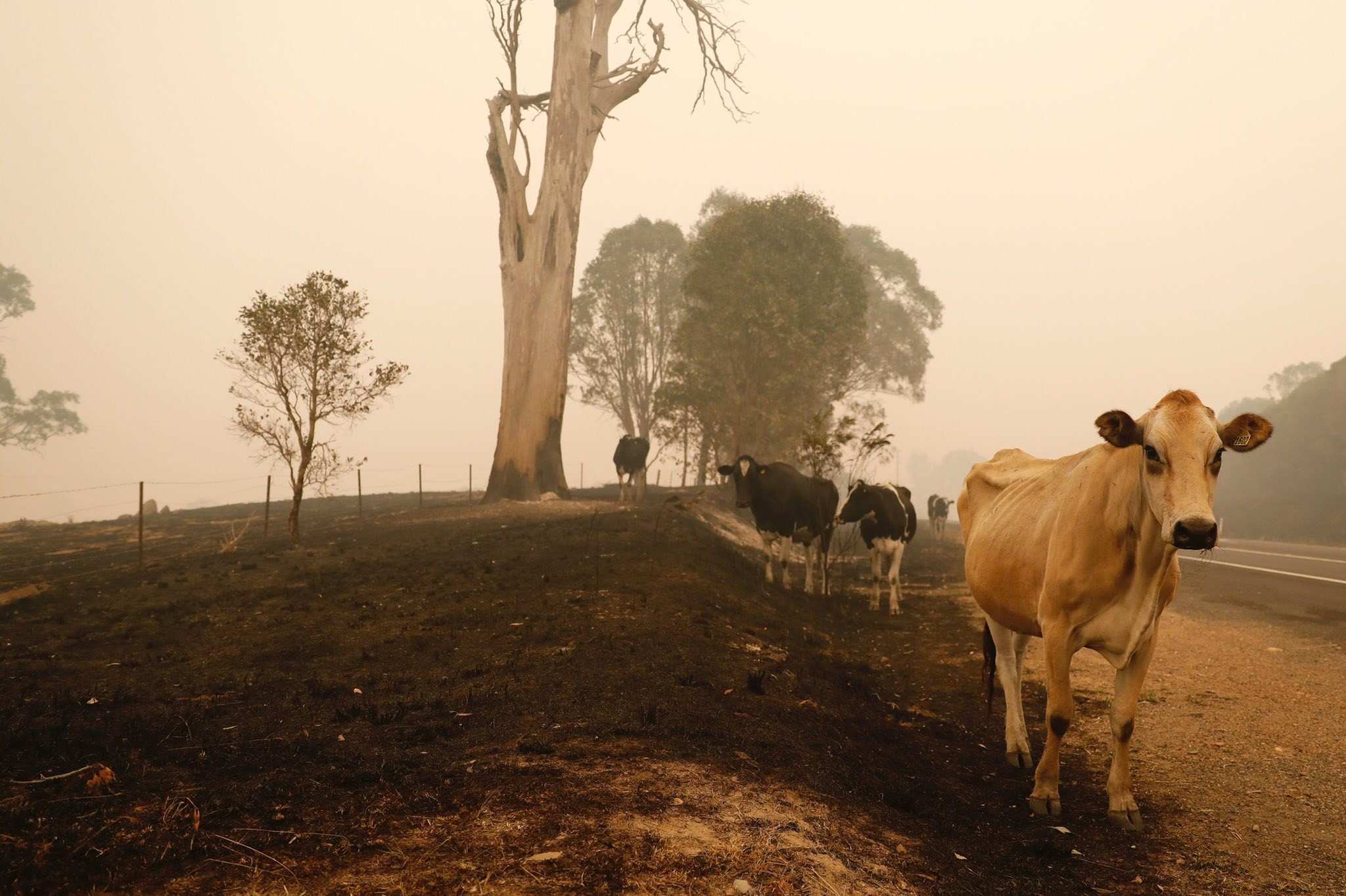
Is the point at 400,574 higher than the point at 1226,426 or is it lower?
lower

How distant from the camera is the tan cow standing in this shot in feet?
13.5

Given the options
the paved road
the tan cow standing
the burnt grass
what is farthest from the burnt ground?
the paved road

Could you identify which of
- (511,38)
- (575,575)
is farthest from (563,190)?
(575,575)

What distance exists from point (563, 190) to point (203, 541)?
13798mm

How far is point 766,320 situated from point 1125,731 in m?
23.6

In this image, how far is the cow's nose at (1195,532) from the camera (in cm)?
381

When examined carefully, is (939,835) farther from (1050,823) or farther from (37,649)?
(37,649)

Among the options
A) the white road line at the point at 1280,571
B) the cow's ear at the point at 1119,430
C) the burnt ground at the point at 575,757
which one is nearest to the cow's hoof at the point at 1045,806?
the burnt ground at the point at 575,757

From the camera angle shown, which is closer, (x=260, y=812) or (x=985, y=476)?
(x=260, y=812)

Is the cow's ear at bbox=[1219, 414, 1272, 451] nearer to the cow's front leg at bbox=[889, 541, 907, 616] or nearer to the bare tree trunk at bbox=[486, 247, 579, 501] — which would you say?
the cow's front leg at bbox=[889, 541, 907, 616]

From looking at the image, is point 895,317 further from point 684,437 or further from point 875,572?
point 875,572

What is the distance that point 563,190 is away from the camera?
23.3m

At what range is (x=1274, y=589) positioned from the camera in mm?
13438

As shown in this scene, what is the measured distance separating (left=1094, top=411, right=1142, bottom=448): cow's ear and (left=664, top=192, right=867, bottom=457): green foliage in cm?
2306
